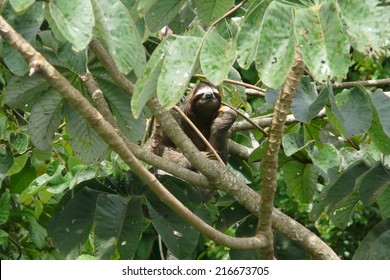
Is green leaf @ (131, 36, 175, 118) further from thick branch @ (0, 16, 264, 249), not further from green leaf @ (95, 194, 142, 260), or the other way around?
green leaf @ (95, 194, 142, 260)

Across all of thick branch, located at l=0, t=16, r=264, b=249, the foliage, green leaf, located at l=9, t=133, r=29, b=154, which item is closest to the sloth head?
the foliage

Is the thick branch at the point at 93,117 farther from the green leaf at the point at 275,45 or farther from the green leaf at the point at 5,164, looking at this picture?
the green leaf at the point at 5,164

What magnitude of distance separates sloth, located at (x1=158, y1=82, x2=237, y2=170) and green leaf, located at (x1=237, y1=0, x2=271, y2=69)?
5.96 feet

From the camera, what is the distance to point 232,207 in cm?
282

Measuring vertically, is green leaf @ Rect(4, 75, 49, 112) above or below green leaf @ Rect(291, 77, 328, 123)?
above

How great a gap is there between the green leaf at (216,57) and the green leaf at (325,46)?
0.20 metres

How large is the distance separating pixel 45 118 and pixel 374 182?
108 cm

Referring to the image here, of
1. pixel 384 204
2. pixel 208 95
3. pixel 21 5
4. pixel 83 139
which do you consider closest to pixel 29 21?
pixel 21 5

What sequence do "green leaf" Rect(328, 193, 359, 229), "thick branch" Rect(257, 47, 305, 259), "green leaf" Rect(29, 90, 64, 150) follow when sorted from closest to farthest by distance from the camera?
"thick branch" Rect(257, 47, 305, 259), "green leaf" Rect(29, 90, 64, 150), "green leaf" Rect(328, 193, 359, 229)

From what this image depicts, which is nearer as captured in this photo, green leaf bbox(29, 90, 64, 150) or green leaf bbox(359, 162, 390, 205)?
green leaf bbox(359, 162, 390, 205)

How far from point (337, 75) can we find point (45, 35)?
1.13 metres

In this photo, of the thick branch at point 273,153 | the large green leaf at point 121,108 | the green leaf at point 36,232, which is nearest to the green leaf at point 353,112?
the thick branch at point 273,153

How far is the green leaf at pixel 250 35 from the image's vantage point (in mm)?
1665

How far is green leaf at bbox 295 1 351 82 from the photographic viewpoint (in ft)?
5.00
